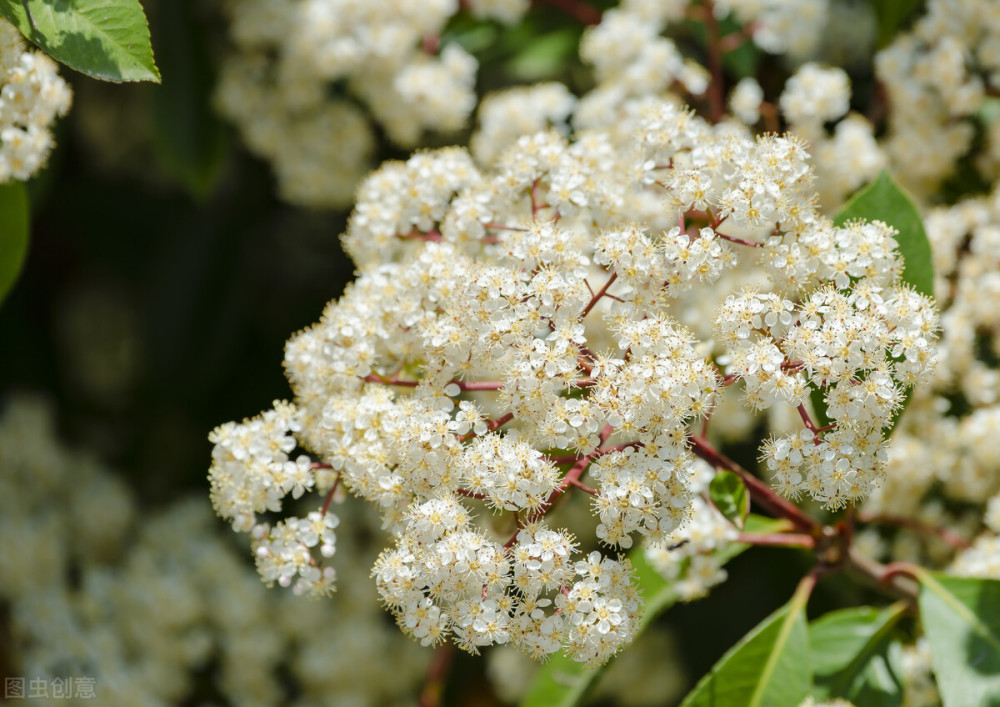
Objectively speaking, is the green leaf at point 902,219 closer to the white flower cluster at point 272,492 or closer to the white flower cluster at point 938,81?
the white flower cluster at point 938,81

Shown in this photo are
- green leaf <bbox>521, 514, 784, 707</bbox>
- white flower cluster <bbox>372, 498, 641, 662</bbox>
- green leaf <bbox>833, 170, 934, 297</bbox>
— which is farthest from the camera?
green leaf <bbox>521, 514, 784, 707</bbox>

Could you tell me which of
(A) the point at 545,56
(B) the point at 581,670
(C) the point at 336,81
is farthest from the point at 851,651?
(C) the point at 336,81

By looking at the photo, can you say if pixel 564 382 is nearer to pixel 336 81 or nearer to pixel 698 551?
pixel 698 551

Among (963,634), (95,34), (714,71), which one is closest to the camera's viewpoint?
(95,34)

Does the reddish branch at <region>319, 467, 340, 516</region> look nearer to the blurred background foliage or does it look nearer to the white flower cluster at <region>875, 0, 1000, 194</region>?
the blurred background foliage

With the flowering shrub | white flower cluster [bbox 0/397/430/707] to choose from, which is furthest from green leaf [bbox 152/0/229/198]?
the flowering shrub

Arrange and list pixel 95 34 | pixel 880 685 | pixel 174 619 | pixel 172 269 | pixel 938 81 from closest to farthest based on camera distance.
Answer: pixel 95 34, pixel 880 685, pixel 938 81, pixel 174 619, pixel 172 269

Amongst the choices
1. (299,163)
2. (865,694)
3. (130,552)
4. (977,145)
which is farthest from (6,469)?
(977,145)
